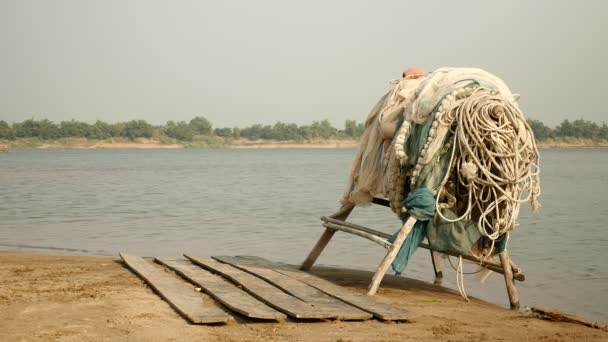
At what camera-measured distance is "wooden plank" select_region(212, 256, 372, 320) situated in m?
6.78

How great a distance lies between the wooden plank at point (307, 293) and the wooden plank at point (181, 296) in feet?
2.73

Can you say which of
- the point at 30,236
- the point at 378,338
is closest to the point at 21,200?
the point at 30,236

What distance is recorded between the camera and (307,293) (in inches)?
301

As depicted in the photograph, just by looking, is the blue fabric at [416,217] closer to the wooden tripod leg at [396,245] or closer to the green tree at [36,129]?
the wooden tripod leg at [396,245]

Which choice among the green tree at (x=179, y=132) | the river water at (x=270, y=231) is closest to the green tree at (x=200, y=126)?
the green tree at (x=179, y=132)

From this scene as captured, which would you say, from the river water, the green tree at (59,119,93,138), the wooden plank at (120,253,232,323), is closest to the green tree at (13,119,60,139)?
the green tree at (59,119,93,138)

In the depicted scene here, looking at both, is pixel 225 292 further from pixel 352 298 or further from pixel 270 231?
pixel 270 231

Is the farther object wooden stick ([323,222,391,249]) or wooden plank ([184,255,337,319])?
wooden stick ([323,222,391,249])

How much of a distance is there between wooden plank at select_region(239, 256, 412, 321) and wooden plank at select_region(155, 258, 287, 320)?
835 millimetres

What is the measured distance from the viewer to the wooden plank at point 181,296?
259 inches

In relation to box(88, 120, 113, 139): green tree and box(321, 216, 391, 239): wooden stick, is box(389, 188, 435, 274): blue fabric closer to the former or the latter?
box(321, 216, 391, 239): wooden stick

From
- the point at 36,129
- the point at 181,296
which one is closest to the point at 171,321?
the point at 181,296

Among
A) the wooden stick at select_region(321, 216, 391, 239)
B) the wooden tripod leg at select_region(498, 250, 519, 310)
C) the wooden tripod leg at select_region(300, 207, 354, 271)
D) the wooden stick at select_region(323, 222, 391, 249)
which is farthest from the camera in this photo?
the wooden tripod leg at select_region(300, 207, 354, 271)

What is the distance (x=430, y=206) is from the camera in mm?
7941
